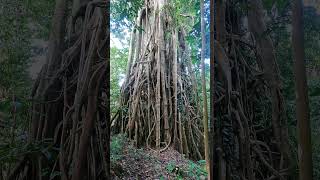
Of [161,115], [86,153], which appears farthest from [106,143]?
[161,115]

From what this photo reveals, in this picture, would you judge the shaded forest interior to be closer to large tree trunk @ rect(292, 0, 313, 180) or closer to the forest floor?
large tree trunk @ rect(292, 0, 313, 180)

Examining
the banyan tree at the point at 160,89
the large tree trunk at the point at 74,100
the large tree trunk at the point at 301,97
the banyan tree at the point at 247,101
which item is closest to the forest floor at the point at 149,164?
the banyan tree at the point at 160,89

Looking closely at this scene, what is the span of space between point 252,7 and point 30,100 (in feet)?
4.88

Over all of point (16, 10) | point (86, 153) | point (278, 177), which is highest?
point (16, 10)

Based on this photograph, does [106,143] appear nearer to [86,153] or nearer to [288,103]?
[86,153]

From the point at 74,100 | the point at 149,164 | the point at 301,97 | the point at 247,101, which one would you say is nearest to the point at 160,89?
the point at 149,164

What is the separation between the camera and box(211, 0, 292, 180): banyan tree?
2.08 m

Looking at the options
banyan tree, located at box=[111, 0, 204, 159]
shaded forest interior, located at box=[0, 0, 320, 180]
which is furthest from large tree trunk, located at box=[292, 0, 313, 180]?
banyan tree, located at box=[111, 0, 204, 159]

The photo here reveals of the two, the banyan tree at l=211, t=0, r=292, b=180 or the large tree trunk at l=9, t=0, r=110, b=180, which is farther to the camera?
the banyan tree at l=211, t=0, r=292, b=180

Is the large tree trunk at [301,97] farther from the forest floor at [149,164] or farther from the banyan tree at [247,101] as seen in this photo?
the forest floor at [149,164]

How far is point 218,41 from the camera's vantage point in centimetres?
225

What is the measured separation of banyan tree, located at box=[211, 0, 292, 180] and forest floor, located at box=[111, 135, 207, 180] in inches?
50.2

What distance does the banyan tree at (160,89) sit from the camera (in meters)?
3.76

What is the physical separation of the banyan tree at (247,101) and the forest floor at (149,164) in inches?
50.2
